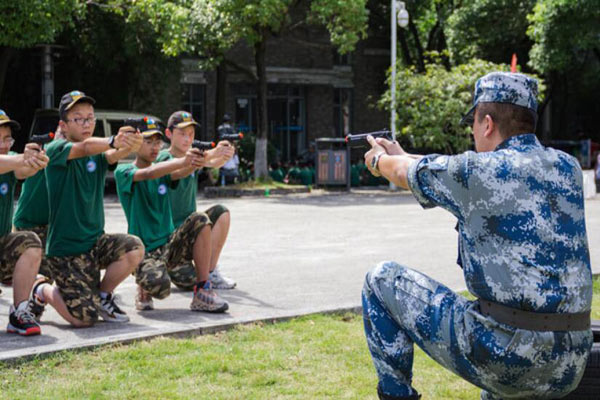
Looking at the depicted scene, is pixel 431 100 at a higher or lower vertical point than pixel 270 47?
lower

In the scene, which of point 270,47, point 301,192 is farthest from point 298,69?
point 301,192

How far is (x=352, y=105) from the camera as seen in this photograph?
37750mm

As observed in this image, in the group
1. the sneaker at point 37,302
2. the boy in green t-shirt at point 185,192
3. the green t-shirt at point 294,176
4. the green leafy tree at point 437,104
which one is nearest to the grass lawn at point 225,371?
the sneaker at point 37,302

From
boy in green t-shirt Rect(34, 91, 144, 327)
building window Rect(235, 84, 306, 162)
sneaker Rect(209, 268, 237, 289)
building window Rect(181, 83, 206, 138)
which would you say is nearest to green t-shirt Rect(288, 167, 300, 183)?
building window Rect(181, 83, 206, 138)

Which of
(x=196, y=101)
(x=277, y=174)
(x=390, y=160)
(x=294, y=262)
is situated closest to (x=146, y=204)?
(x=294, y=262)

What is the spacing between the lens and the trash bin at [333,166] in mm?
24663

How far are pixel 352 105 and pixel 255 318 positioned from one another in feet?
104

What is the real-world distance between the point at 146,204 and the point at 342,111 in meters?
30.9

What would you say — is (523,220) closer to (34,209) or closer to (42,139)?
(42,139)

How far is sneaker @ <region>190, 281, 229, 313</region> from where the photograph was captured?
22.9 ft

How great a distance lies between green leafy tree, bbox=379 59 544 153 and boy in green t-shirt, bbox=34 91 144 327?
61.0 feet

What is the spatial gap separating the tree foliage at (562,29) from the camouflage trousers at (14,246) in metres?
21.6

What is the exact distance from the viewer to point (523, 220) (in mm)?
3385

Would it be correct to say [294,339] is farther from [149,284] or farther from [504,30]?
[504,30]
